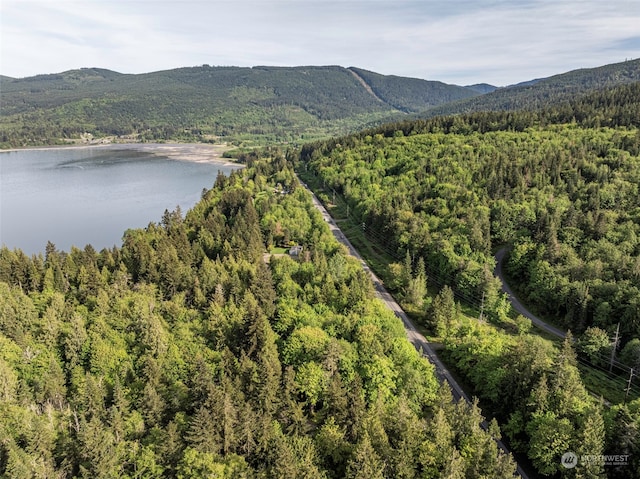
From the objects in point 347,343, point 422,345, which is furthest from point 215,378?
point 422,345

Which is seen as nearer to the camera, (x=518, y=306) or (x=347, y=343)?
(x=347, y=343)

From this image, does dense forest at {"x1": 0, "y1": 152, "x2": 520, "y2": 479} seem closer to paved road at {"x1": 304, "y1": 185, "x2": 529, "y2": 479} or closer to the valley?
the valley

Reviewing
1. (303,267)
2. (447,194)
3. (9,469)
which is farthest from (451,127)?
(9,469)

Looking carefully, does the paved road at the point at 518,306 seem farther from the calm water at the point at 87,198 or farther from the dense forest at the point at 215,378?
the calm water at the point at 87,198

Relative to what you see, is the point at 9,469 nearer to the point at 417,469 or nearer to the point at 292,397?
the point at 292,397

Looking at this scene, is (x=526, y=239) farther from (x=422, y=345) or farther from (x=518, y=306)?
(x=422, y=345)

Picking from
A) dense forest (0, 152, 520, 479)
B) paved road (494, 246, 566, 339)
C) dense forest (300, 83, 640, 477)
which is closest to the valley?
dense forest (0, 152, 520, 479)
